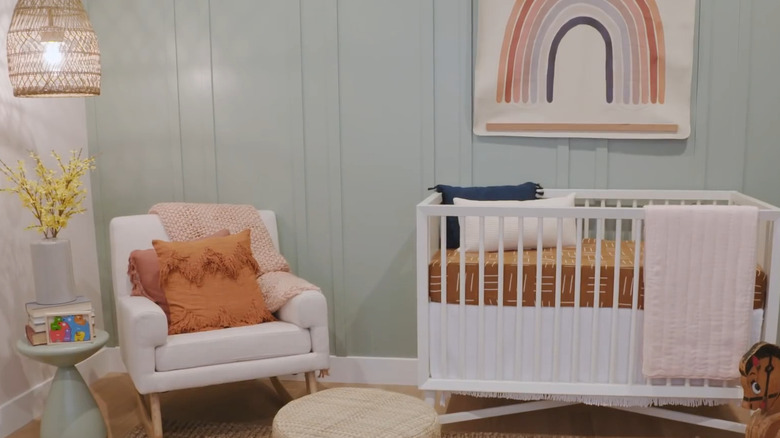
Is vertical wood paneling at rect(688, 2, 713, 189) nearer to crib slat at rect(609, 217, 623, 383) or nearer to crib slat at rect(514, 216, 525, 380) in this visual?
crib slat at rect(609, 217, 623, 383)

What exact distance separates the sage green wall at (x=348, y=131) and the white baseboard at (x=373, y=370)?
5 cm

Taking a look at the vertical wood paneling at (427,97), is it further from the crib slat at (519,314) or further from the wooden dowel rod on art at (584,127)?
the crib slat at (519,314)

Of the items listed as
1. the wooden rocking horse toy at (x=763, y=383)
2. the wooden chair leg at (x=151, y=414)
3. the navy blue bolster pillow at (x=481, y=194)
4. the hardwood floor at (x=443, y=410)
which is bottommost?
the hardwood floor at (x=443, y=410)

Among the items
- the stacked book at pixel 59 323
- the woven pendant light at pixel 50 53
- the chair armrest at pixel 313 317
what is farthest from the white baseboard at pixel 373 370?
the woven pendant light at pixel 50 53

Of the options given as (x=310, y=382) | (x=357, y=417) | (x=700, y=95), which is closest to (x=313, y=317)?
(x=310, y=382)

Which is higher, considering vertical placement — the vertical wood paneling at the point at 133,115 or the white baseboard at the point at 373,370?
the vertical wood paneling at the point at 133,115

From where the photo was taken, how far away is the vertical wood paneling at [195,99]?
11.3 ft

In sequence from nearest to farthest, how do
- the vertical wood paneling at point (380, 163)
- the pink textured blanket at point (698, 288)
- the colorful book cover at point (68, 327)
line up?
1. the pink textured blanket at point (698, 288)
2. the colorful book cover at point (68, 327)
3. the vertical wood paneling at point (380, 163)

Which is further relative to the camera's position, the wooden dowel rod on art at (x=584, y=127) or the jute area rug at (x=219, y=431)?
the wooden dowel rod on art at (x=584, y=127)

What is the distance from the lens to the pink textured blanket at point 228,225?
3.21 m

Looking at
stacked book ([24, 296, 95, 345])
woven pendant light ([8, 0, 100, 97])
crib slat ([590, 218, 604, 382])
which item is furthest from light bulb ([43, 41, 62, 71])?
crib slat ([590, 218, 604, 382])

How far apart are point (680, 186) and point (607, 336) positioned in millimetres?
866

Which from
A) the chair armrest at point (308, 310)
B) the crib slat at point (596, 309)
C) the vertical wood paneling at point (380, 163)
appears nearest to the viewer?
the crib slat at point (596, 309)

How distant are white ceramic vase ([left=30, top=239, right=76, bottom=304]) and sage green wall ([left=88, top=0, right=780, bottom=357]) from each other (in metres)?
0.83
